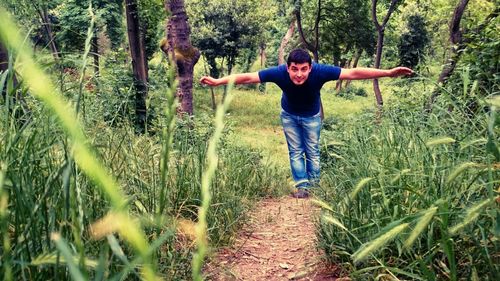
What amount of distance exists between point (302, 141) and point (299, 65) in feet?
3.86

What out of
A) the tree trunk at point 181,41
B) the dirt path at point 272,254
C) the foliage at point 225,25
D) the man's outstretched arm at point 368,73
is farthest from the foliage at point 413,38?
the dirt path at point 272,254

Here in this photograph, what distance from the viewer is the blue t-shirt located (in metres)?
5.16

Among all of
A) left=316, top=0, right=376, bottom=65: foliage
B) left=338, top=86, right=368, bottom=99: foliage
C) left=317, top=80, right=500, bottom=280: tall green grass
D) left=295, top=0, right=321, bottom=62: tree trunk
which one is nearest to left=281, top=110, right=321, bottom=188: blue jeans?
left=317, top=80, right=500, bottom=280: tall green grass

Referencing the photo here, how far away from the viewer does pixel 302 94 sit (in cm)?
541

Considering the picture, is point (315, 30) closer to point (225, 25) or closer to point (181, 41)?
point (225, 25)

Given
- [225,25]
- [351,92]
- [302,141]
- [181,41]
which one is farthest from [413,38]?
[302,141]

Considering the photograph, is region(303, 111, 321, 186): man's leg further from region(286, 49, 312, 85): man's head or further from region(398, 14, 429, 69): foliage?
region(398, 14, 429, 69): foliage

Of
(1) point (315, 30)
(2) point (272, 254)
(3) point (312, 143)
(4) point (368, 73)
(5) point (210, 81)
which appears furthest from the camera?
(1) point (315, 30)

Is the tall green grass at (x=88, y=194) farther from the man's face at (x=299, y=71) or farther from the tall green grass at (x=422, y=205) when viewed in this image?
the man's face at (x=299, y=71)

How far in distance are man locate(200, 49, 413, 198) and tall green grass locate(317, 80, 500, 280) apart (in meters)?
1.69

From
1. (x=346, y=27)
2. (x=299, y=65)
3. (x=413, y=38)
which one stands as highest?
(x=299, y=65)

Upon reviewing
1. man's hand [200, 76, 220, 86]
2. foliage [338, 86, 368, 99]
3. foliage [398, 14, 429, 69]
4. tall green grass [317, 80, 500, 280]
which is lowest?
foliage [338, 86, 368, 99]

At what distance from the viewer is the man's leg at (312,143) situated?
224 inches

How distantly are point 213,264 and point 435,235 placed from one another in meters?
1.29
